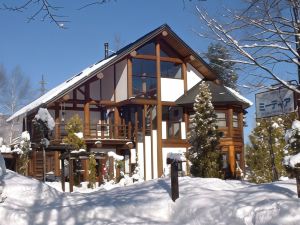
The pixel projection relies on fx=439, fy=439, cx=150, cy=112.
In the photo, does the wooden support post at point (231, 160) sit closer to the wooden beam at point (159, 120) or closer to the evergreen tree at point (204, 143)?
the wooden beam at point (159, 120)

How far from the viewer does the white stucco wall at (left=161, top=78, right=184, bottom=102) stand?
26.1 m

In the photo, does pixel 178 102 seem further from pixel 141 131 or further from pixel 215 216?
pixel 215 216

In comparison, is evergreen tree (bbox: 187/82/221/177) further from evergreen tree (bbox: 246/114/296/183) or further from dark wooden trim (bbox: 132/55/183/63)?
dark wooden trim (bbox: 132/55/183/63)

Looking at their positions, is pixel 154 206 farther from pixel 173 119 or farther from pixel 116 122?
pixel 173 119

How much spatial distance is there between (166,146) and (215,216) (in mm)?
18221

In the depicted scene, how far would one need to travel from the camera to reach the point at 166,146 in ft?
83.4

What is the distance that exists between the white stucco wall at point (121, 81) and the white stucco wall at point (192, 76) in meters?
4.22

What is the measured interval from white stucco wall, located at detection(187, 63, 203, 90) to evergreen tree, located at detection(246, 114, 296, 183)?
277 inches

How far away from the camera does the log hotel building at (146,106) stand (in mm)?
24703

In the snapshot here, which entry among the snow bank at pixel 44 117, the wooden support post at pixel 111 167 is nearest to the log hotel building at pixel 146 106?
the wooden support post at pixel 111 167

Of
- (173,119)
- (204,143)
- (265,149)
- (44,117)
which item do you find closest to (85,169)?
(173,119)

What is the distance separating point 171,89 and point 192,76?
6.16ft

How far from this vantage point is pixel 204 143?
19.4 m

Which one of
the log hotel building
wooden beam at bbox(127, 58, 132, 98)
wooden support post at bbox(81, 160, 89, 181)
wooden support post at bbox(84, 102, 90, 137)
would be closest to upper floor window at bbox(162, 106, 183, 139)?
the log hotel building
